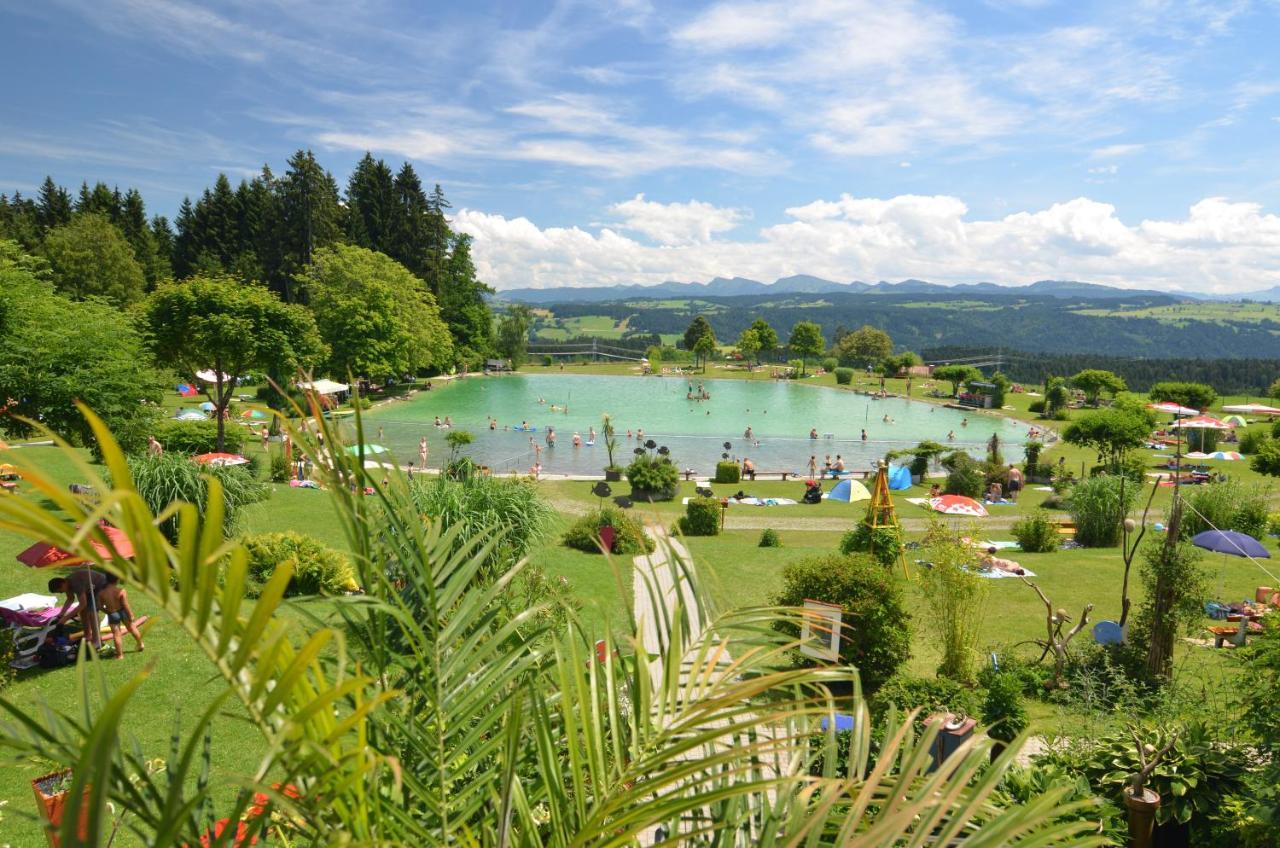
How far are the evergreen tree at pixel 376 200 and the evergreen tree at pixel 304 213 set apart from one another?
471 centimetres

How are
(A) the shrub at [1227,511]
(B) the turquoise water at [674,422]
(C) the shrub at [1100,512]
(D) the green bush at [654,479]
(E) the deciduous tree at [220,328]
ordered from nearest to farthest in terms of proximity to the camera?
(A) the shrub at [1227,511]
(C) the shrub at [1100,512]
(E) the deciduous tree at [220,328]
(D) the green bush at [654,479]
(B) the turquoise water at [674,422]

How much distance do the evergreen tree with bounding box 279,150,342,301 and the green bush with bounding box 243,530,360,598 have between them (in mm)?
43682

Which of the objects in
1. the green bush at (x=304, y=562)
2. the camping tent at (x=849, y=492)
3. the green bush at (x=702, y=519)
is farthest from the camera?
the camping tent at (x=849, y=492)

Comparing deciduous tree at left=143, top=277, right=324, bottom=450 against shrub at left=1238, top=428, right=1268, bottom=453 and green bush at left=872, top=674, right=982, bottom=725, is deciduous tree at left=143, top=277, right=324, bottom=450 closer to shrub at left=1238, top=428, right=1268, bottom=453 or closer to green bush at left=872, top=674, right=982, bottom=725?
green bush at left=872, top=674, right=982, bottom=725

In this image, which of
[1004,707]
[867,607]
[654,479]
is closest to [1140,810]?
[1004,707]

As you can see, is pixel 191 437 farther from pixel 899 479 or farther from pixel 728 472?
pixel 899 479

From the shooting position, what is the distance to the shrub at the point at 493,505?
9.68 meters

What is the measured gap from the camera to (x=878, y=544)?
12.7 m

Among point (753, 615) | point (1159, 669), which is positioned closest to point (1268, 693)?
point (1159, 669)

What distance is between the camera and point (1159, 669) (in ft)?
29.0

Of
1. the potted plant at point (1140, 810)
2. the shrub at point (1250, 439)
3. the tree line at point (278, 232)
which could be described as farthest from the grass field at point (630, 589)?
the tree line at point (278, 232)

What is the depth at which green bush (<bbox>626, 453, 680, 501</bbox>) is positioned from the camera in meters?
22.5

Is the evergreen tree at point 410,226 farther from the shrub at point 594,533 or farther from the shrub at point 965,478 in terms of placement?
the shrub at point 594,533

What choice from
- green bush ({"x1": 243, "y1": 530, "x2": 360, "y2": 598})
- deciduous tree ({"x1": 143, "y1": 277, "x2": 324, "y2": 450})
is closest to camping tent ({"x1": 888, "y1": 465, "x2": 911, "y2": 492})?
green bush ({"x1": 243, "y1": 530, "x2": 360, "y2": 598})
